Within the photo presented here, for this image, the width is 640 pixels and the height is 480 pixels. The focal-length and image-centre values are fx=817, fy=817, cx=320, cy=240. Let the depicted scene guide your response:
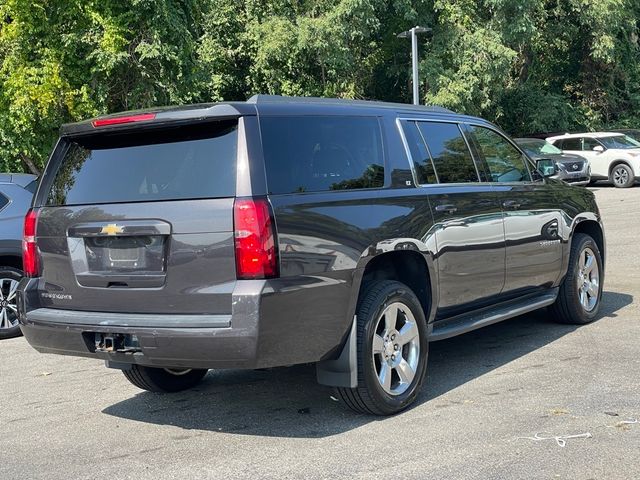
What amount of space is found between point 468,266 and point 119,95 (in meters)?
17.5

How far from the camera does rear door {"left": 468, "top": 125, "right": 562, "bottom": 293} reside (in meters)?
6.35

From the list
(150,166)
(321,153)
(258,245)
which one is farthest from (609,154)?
(258,245)

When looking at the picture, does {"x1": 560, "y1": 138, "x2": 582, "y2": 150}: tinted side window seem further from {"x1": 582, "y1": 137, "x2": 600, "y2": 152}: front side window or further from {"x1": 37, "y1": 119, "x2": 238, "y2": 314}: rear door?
{"x1": 37, "y1": 119, "x2": 238, "y2": 314}: rear door

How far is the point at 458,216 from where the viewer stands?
5.75 meters

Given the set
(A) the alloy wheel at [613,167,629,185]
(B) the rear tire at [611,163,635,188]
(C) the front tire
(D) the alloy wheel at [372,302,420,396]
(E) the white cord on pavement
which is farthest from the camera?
(A) the alloy wheel at [613,167,629,185]

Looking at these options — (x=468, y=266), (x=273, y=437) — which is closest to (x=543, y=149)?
(x=468, y=266)

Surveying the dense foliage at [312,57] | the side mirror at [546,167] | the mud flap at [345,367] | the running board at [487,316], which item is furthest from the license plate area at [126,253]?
the dense foliage at [312,57]

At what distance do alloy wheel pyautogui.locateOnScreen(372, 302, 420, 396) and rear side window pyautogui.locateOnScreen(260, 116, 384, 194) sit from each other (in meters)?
0.84

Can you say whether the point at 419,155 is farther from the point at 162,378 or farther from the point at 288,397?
the point at 162,378

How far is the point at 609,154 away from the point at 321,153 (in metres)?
21.9

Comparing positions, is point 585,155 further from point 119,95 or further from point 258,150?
point 258,150

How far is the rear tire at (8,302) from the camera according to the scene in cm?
830

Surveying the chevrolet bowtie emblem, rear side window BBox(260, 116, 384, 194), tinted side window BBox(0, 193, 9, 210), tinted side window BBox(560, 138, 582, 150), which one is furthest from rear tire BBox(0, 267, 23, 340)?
tinted side window BBox(560, 138, 582, 150)

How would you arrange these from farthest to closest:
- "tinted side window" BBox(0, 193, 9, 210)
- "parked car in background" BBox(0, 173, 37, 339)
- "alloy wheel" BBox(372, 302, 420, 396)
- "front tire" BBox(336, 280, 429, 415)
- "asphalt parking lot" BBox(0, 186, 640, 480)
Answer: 1. "tinted side window" BBox(0, 193, 9, 210)
2. "parked car in background" BBox(0, 173, 37, 339)
3. "alloy wheel" BBox(372, 302, 420, 396)
4. "front tire" BBox(336, 280, 429, 415)
5. "asphalt parking lot" BBox(0, 186, 640, 480)
